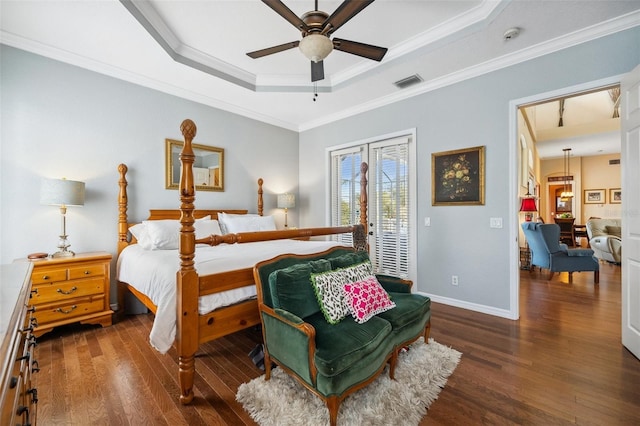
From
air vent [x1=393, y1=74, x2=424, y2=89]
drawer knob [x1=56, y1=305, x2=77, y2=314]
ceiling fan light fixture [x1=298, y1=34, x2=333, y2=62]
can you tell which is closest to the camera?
ceiling fan light fixture [x1=298, y1=34, x2=333, y2=62]

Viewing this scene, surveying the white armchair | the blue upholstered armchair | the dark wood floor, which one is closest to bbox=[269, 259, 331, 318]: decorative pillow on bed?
the dark wood floor

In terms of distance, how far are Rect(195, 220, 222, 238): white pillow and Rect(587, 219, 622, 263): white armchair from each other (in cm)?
766

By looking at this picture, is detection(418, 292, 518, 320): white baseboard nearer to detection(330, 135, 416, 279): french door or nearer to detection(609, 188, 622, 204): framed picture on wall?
detection(330, 135, 416, 279): french door

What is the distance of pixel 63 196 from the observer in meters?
2.67

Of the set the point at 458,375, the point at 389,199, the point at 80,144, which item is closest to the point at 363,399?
the point at 458,375

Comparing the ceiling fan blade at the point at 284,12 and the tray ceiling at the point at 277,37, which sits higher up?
the tray ceiling at the point at 277,37

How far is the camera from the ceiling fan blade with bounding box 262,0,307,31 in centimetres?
171

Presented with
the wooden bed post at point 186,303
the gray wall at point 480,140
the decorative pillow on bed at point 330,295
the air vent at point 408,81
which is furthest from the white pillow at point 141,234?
the air vent at point 408,81

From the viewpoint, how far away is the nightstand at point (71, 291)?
252cm

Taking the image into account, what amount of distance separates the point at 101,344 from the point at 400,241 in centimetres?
368

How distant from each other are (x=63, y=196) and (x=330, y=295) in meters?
2.82

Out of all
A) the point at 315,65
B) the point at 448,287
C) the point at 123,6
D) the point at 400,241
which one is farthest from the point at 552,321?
the point at 123,6

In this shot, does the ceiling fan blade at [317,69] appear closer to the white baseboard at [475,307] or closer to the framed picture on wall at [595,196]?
the white baseboard at [475,307]

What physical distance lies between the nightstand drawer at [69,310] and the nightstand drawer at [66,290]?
73 millimetres
